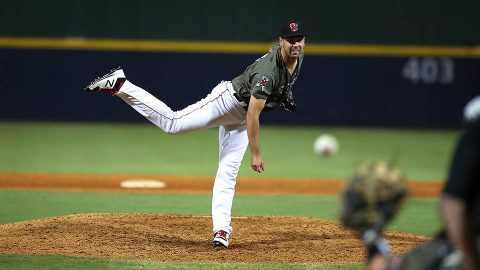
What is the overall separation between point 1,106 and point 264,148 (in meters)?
6.11

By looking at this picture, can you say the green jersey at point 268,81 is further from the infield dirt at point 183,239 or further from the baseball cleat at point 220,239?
the infield dirt at point 183,239

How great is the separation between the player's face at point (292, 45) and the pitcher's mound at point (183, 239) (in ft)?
4.95

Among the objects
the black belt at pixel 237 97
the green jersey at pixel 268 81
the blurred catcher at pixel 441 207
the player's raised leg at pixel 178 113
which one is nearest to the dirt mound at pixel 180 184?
the player's raised leg at pixel 178 113

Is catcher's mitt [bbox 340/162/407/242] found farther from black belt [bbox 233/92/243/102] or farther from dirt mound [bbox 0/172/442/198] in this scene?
dirt mound [bbox 0/172/442/198]

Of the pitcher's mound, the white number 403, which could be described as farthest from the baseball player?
the white number 403

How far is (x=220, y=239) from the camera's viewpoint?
638 cm

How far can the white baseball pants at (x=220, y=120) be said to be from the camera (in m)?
6.64

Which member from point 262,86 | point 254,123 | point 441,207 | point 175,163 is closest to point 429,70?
point 175,163

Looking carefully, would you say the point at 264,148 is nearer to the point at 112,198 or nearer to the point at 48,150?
the point at 48,150

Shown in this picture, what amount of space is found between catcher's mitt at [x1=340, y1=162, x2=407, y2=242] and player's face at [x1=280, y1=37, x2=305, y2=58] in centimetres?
316

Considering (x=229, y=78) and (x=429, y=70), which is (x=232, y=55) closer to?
(x=229, y=78)

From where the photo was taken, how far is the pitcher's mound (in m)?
6.11

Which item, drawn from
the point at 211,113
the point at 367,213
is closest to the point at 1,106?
the point at 211,113

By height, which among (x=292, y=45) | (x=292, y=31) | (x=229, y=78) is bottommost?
(x=229, y=78)
